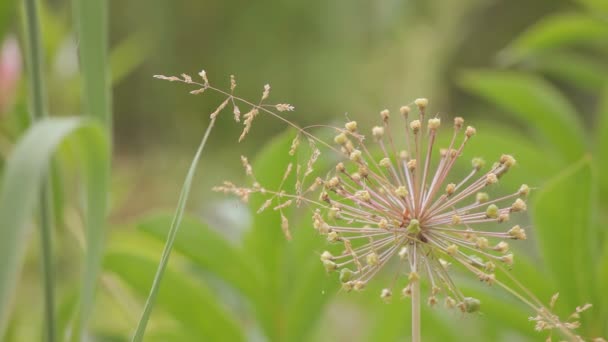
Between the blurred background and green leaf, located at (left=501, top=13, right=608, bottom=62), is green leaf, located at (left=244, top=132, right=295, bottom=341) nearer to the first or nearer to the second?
the blurred background

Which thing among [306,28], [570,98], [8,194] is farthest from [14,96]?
[306,28]

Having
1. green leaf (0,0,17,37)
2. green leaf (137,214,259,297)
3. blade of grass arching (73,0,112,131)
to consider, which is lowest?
green leaf (137,214,259,297)

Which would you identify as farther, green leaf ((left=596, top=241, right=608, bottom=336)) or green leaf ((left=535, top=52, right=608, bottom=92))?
green leaf ((left=535, top=52, right=608, bottom=92))

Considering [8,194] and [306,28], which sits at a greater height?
[306,28]

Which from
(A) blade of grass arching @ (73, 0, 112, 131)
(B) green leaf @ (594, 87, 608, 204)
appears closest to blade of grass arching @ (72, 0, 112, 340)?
(A) blade of grass arching @ (73, 0, 112, 131)

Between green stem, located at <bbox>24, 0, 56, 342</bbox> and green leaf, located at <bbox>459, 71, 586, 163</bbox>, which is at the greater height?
green leaf, located at <bbox>459, 71, 586, 163</bbox>

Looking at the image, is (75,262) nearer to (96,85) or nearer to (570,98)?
(96,85)

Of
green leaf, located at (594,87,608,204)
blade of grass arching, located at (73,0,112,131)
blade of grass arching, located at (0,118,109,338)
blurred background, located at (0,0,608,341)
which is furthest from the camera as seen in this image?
green leaf, located at (594,87,608,204)
